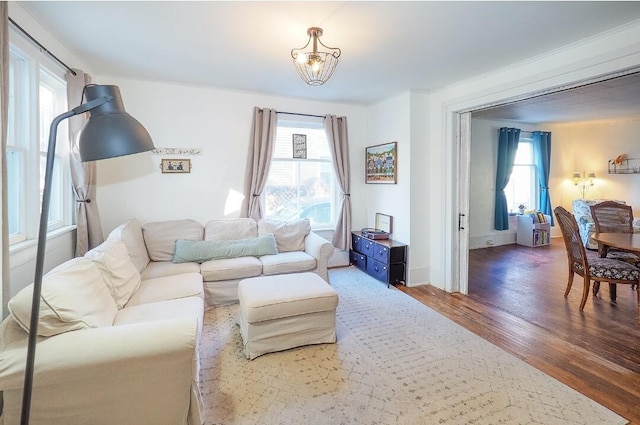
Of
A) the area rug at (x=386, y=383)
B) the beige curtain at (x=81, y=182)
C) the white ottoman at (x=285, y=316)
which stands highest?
the beige curtain at (x=81, y=182)

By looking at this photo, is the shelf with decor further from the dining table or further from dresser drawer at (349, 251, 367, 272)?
dresser drawer at (349, 251, 367, 272)

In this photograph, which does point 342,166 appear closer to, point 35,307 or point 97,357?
point 97,357

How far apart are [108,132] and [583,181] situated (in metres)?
8.93

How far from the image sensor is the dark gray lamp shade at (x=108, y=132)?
1293 millimetres

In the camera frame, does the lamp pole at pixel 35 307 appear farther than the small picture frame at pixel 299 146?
No

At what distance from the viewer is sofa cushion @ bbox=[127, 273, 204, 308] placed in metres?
2.45

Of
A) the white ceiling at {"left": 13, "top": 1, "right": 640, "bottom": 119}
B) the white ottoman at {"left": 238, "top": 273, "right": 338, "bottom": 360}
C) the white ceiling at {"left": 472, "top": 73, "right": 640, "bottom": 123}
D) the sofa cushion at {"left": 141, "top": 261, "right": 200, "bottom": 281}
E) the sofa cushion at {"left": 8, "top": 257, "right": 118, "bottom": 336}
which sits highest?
the white ceiling at {"left": 472, "top": 73, "right": 640, "bottom": 123}

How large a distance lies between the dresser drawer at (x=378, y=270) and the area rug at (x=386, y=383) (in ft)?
3.71

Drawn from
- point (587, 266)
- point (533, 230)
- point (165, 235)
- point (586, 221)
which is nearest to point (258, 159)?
point (165, 235)

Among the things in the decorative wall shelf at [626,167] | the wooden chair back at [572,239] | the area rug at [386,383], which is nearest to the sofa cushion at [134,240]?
the area rug at [386,383]

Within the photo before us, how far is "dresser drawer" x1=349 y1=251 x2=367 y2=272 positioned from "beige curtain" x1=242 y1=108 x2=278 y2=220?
5.12 feet

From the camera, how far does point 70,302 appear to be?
162 centimetres

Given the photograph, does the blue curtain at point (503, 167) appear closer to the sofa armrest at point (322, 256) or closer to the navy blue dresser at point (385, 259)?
the navy blue dresser at point (385, 259)

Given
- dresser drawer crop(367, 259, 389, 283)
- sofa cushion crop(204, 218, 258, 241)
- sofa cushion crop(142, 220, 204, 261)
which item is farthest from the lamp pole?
dresser drawer crop(367, 259, 389, 283)
